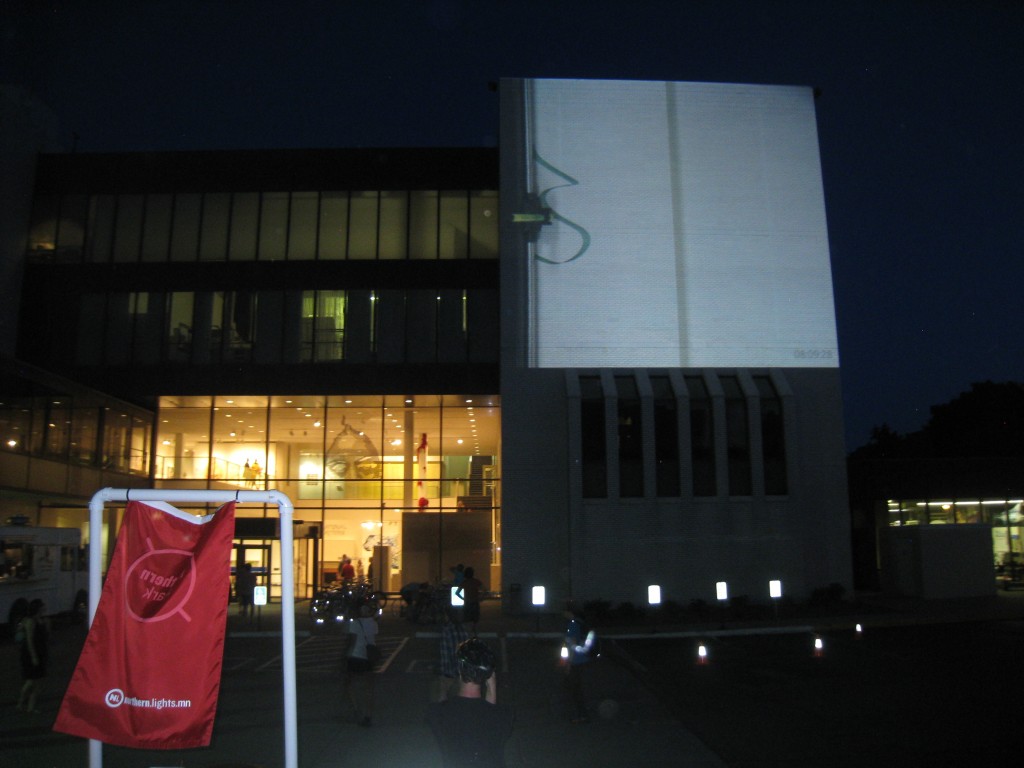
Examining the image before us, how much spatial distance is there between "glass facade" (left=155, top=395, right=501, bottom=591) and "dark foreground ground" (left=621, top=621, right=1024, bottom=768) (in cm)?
1201

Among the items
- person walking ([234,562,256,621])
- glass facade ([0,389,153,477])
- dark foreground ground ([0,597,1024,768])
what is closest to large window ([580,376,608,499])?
dark foreground ground ([0,597,1024,768])

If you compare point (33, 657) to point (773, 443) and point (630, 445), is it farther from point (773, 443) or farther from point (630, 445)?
point (773, 443)

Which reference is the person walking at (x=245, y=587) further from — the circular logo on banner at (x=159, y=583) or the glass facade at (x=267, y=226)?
the circular logo on banner at (x=159, y=583)

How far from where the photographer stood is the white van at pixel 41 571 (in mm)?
21156

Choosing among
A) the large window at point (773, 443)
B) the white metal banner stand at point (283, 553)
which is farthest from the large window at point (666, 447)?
the white metal banner stand at point (283, 553)

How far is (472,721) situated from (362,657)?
630 cm

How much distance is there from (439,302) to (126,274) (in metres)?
11.6

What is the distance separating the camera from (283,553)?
587cm

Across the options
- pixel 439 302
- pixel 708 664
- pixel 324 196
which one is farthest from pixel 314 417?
pixel 708 664

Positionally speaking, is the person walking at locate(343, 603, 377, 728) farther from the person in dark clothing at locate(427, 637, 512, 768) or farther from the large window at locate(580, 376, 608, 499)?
the large window at locate(580, 376, 608, 499)

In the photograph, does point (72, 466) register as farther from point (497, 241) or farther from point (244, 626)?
point (497, 241)

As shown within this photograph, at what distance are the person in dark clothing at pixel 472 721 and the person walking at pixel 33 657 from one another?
9.00 meters

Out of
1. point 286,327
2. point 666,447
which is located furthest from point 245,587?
point 666,447

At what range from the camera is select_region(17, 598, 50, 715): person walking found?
11625 millimetres
